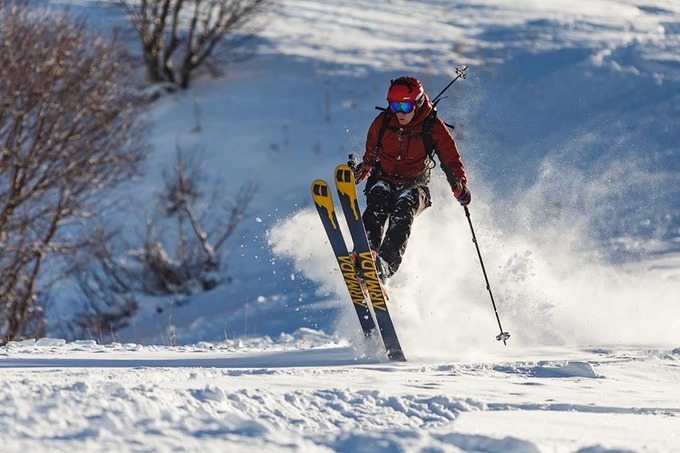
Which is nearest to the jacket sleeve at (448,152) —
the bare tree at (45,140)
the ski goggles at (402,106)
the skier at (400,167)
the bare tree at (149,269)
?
the skier at (400,167)

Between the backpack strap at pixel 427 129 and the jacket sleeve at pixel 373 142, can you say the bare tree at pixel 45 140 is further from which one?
the backpack strap at pixel 427 129

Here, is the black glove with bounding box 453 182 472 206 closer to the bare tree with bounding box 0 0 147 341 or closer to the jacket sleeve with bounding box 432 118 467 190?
the jacket sleeve with bounding box 432 118 467 190

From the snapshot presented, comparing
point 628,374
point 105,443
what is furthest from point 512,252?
point 105,443

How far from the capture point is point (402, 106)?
→ 25.1ft

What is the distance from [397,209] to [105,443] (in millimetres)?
4424

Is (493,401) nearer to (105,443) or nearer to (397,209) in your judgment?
(105,443)

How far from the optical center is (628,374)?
6.64m

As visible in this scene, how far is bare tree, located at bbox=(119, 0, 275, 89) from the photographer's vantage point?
24.1 metres

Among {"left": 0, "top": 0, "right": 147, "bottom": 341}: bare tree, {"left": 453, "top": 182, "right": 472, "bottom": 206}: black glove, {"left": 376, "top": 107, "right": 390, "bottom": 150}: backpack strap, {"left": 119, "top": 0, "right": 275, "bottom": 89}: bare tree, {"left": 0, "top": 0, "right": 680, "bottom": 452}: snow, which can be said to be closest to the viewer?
{"left": 0, "top": 0, "right": 680, "bottom": 452}: snow

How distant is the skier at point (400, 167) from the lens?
7.62 meters

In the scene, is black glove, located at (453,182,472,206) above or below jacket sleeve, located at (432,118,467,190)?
below

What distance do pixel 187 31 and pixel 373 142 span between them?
61.9 feet

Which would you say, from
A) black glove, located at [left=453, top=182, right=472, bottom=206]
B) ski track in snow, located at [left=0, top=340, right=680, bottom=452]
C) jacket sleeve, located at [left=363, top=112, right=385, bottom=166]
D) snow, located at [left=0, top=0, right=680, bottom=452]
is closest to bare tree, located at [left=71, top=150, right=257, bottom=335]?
snow, located at [left=0, top=0, right=680, bottom=452]

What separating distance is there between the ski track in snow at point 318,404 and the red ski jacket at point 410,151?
6.25ft
